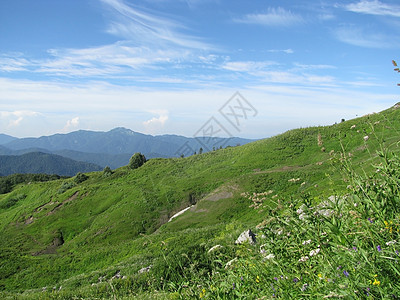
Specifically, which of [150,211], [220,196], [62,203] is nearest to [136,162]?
[62,203]

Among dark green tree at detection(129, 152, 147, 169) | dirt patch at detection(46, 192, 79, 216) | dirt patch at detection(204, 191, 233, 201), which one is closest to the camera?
dirt patch at detection(204, 191, 233, 201)

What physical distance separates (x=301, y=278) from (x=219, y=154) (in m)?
63.9

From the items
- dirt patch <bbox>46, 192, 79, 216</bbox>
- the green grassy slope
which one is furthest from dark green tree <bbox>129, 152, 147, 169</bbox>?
dirt patch <bbox>46, 192, 79, 216</bbox>

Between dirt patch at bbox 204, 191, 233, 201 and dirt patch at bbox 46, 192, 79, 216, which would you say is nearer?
dirt patch at bbox 204, 191, 233, 201

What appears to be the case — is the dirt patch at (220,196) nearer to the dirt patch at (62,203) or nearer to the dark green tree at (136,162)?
the dirt patch at (62,203)

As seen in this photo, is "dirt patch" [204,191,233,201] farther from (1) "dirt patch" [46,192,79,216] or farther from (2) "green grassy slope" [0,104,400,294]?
(1) "dirt patch" [46,192,79,216]

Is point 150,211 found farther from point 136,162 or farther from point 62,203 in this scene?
point 136,162

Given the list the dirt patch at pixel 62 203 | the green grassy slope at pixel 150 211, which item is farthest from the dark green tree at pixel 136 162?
the dirt patch at pixel 62 203

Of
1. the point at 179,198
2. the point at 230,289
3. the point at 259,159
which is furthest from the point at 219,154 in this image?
the point at 230,289

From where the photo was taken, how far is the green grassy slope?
27.6 metres

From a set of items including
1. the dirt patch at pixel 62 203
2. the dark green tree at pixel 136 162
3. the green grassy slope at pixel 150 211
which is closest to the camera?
the green grassy slope at pixel 150 211

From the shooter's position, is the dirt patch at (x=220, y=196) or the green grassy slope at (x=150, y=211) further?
the dirt patch at (x=220, y=196)

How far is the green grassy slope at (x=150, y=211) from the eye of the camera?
27.6 metres

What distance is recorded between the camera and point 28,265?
110 ft
